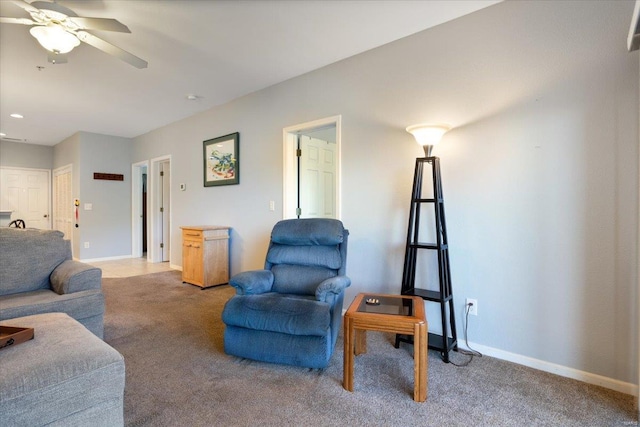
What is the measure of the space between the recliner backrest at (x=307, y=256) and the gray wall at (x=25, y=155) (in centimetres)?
758

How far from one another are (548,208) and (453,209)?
596mm

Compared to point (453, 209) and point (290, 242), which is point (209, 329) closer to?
point (290, 242)

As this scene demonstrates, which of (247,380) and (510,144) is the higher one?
(510,144)

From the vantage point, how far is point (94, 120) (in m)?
5.19

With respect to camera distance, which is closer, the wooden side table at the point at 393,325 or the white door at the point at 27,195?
the wooden side table at the point at 393,325

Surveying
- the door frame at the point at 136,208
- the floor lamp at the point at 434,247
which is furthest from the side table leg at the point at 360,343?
the door frame at the point at 136,208

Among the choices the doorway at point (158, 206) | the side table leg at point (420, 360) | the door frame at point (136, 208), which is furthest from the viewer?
the door frame at point (136, 208)

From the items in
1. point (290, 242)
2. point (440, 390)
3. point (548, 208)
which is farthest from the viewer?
point (290, 242)

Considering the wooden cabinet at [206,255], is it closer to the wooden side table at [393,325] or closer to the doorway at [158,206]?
the doorway at [158,206]

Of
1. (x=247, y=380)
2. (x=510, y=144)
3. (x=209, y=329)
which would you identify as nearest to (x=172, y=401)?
(x=247, y=380)

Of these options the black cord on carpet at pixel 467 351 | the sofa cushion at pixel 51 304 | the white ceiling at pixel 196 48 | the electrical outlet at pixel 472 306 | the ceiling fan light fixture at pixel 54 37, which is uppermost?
the white ceiling at pixel 196 48

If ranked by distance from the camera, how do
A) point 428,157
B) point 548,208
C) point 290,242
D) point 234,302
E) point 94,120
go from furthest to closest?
point 94,120 → point 290,242 → point 428,157 → point 234,302 → point 548,208

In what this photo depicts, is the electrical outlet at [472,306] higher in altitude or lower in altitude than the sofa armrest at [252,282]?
lower

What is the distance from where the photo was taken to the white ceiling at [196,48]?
89.0 inches
